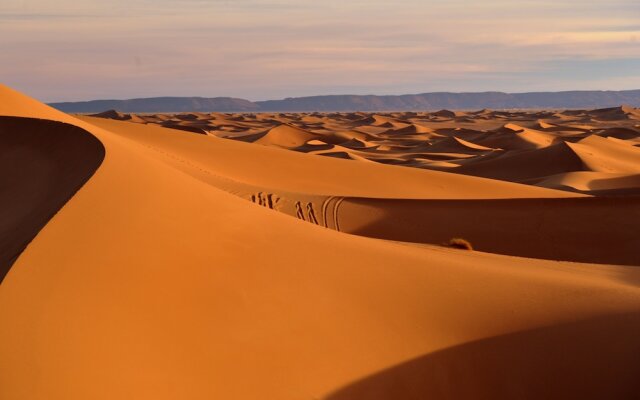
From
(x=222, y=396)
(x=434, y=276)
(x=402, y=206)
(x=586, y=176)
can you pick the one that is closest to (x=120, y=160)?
(x=434, y=276)

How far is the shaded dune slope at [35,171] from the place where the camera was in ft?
19.5

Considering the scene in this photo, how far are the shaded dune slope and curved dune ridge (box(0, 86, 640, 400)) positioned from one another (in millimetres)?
169

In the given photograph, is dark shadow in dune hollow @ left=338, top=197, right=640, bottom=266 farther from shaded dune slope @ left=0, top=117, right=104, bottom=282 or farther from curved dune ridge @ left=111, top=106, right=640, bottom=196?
curved dune ridge @ left=111, top=106, right=640, bottom=196

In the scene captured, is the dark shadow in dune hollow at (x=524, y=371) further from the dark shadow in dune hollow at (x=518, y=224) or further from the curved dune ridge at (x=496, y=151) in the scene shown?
the curved dune ridge at (x=496, y=151)

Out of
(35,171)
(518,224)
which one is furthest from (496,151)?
(35,171)

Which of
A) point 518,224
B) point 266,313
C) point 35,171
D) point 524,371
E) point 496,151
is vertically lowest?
point 496,151

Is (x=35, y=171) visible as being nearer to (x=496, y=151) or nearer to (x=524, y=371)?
(x=524, y=371)

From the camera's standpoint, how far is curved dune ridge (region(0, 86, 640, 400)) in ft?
14.3

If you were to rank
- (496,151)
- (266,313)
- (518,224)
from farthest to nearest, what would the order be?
(496,151) < (518,224) < (266,313)

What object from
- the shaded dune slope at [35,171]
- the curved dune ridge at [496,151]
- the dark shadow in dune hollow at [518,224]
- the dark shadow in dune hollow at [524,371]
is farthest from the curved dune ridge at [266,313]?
the curved dune ridge at [496,151]

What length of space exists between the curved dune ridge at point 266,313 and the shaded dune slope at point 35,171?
169 mm

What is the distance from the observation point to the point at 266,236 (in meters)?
Answer: 7.23

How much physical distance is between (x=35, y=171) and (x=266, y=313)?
4647mm

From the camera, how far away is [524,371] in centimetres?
539
